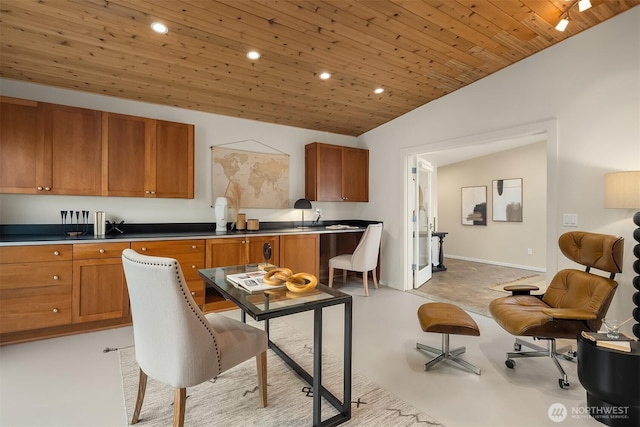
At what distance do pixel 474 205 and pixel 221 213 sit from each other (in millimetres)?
5787

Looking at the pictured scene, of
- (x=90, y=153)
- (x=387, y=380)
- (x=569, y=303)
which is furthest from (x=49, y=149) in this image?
(x=569, y=303)

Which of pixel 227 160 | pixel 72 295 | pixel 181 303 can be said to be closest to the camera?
pixel 181 303

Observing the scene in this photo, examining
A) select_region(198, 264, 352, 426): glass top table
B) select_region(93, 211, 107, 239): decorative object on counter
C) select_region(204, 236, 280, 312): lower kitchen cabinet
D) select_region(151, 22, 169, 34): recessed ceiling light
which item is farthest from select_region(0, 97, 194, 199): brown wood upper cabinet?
select_region(198, 264, 352, 426): glass top table

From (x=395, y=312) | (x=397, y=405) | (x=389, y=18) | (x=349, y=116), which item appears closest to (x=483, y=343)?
(x=395, y=312)

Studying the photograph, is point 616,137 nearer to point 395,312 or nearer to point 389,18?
point 389,18

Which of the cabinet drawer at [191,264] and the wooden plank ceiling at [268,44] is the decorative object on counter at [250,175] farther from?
the cabinet drawer at [191,264]

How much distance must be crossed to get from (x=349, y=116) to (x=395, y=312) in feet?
9.15

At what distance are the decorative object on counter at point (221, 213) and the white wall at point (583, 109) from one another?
3.11 m

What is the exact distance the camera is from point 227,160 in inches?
165

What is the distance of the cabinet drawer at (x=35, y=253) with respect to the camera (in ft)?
8.52

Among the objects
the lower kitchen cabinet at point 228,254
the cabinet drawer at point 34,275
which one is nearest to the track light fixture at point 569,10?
the lower kitchen cabinet at point 228,254

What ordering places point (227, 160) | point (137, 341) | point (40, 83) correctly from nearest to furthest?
point (137, 341)
point (40, 83)
point (227, 160)

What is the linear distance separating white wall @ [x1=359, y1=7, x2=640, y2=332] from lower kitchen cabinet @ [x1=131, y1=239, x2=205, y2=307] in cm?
344

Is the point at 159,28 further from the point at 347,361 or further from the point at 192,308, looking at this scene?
the point at 347,361
